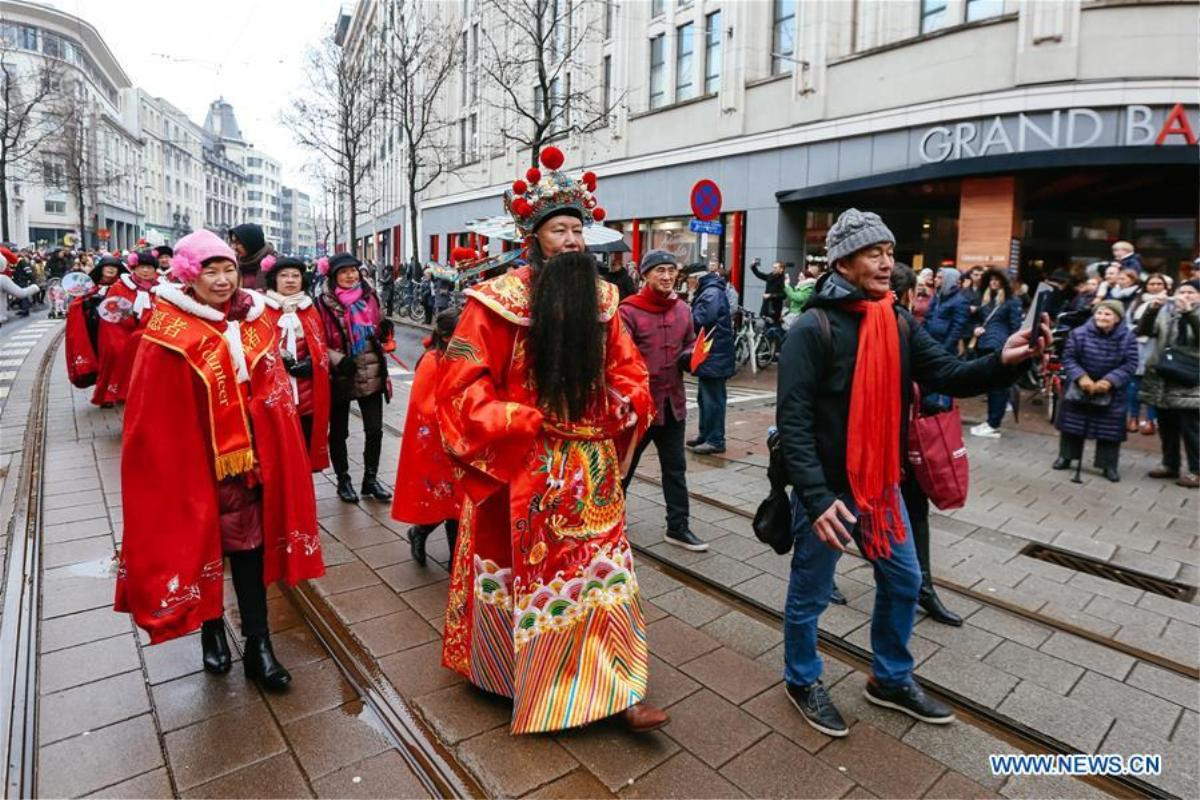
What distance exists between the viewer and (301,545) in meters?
3.30

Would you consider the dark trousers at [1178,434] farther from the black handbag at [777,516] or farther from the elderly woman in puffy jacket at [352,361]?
the elderly woman in puffy jacket at [352,361]

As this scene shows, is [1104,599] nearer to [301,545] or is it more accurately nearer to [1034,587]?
[1034,587]

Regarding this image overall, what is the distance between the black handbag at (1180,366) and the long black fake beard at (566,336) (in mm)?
6807

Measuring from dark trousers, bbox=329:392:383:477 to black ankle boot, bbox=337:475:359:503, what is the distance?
0.03 metres

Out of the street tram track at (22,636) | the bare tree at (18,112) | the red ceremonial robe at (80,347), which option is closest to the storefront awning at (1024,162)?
the red ceremonial robe at (80,347)

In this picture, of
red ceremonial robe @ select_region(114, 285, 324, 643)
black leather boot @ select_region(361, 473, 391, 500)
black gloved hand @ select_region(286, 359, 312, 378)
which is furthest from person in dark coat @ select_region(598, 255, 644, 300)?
red ceremonial robe @ select_region(114, 285, 324, 643)

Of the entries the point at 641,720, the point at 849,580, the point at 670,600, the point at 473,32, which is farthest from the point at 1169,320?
the point at 473,32

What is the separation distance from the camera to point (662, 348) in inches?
208

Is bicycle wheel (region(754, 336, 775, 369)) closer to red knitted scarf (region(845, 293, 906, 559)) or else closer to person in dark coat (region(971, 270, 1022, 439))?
person in dark coat (region(971, 270, 1022, 439))

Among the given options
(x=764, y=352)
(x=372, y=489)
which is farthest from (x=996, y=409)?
(x=372, y=489)

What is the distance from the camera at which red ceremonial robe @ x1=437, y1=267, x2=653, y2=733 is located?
2.71 meters

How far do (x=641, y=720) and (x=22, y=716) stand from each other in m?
2.42

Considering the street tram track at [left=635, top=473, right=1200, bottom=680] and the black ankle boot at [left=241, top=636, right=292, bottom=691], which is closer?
the black ankle boot at [left=241, top=636, right=292, bottom=691]

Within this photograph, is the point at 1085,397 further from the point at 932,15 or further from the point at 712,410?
the point at 932,15
